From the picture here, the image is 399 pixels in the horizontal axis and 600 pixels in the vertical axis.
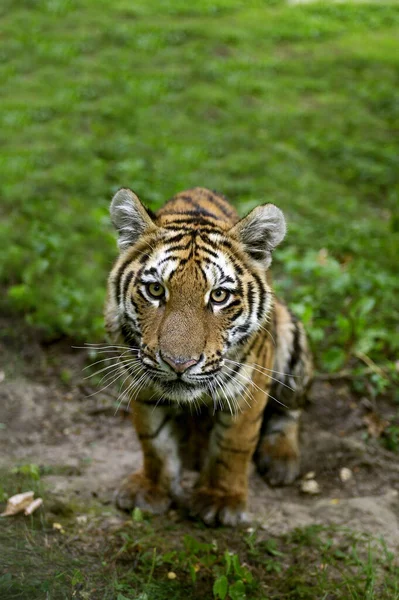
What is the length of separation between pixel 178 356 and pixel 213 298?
34 centimetres

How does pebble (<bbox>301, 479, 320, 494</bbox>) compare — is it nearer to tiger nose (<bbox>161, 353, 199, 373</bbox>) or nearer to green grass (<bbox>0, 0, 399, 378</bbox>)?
green grass (<bbox>0, 0, 399, 378</bbox>)

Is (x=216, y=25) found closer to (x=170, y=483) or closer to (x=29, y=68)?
(x=29, y=68)

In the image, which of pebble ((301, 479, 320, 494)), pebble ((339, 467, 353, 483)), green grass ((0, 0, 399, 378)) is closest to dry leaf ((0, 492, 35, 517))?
pebble ((301, 479, 320, 494))

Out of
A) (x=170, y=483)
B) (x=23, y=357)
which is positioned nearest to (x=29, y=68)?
(x=23, y=357)

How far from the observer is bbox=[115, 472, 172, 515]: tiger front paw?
357cm

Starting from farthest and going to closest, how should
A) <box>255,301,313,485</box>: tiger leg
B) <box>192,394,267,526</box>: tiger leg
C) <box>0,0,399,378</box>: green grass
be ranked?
<box>0,0,399,378</box>: green grass
<box>255,301,313,485</box>: tiger leg
<box>192,394,267,526</box>: tiger leg

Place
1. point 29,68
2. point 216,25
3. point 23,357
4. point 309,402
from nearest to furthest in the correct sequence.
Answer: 1. point 309,402
2. point 23,357
3. point 29,68
4. point 216,25

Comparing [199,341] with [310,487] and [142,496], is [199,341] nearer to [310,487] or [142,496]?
[142,496]

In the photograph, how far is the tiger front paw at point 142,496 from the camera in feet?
11.7

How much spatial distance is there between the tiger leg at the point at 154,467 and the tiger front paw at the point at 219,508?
0.57 ft

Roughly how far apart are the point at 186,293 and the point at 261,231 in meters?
0.53

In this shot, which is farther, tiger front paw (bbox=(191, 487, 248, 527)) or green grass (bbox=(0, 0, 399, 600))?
tiger front paw (bbox=(191, 487, 248, 527))

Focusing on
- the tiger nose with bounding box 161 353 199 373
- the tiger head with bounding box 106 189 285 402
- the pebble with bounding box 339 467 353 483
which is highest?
the tiger head with bounding box 106 189 285 402

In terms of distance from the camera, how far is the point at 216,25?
12523mm
